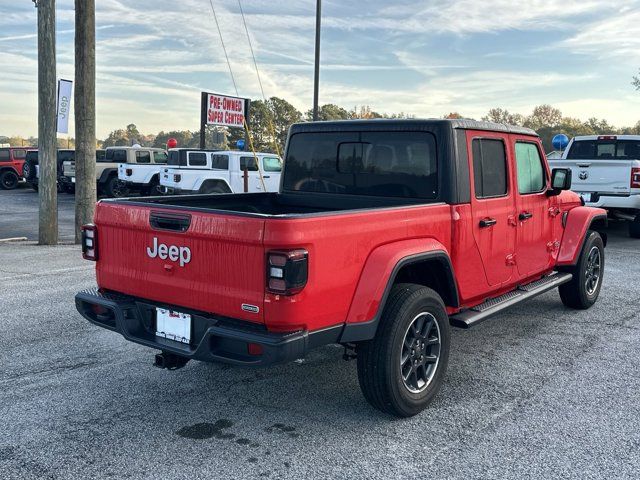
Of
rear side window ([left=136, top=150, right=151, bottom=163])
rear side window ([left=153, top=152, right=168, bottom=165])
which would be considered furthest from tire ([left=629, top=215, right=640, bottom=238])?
rear side window ([left=136, top=150, right=151, bottom=163])

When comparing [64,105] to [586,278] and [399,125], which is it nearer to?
[586,278]

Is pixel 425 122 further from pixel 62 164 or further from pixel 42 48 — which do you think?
pixel 62 164

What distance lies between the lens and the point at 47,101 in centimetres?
1099

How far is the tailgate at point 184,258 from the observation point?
11.1 feet

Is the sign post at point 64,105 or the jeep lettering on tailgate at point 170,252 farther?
the sign post at point 64,105

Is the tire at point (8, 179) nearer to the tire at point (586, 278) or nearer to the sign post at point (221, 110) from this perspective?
the sign post at point (221, 110)

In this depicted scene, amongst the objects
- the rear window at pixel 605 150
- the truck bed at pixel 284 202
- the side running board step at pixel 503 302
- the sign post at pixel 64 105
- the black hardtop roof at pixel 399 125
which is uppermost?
the sign post at pixel 64 105

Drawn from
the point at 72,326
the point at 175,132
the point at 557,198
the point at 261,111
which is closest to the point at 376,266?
the point at 557,198

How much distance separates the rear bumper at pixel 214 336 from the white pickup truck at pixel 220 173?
13.0 metres

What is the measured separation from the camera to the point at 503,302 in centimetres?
496

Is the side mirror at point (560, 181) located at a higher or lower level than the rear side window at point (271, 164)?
lower

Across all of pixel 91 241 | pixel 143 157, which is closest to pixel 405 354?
pixel 91 241

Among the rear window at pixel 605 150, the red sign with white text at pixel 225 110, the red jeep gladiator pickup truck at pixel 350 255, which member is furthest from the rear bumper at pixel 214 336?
the red sign with white text at pixel 225 110

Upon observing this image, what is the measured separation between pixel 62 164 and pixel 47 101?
1342 cm
